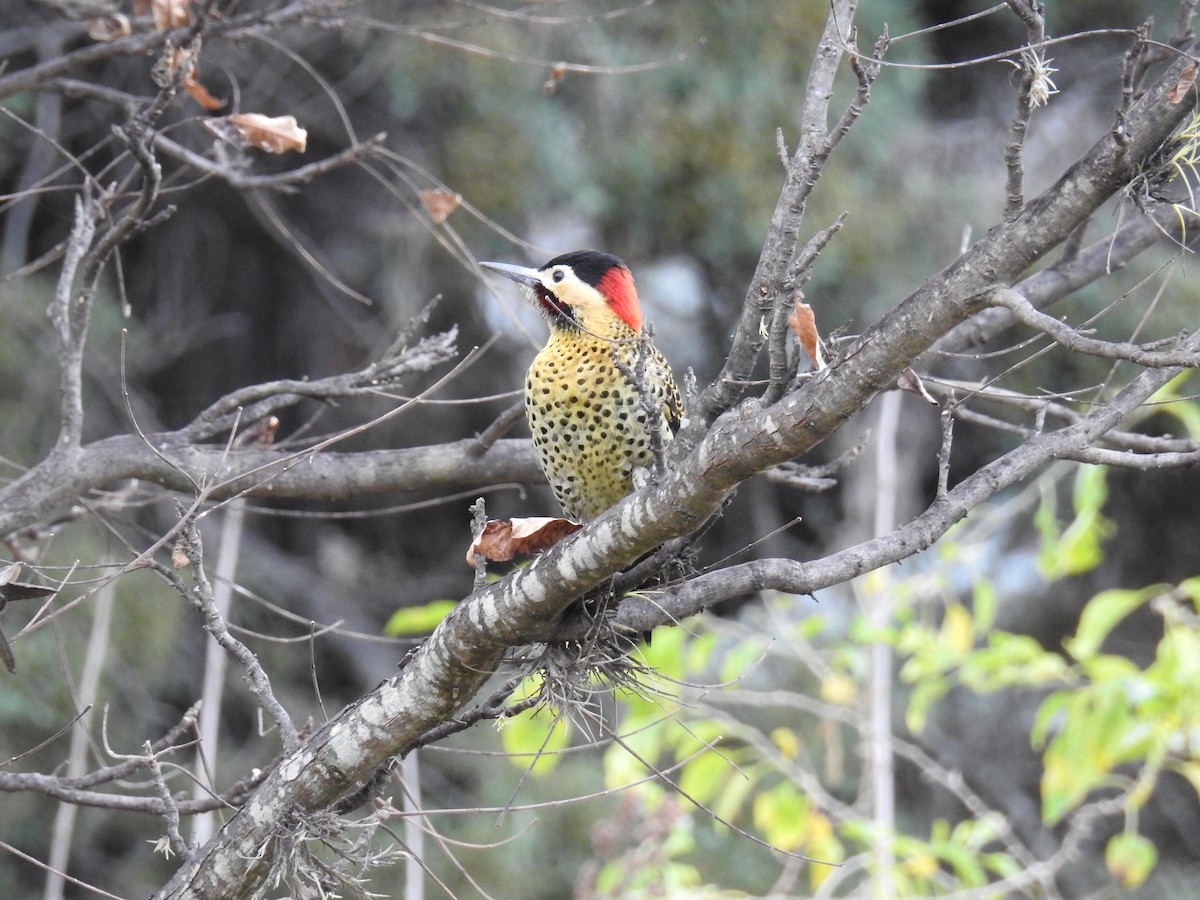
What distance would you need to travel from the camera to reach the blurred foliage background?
484cm

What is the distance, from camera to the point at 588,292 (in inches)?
124

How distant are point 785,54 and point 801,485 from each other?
10.3 ft

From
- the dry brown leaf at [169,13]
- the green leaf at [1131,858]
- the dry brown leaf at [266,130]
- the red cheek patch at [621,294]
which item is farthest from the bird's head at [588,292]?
the green leaf at [1131,858]

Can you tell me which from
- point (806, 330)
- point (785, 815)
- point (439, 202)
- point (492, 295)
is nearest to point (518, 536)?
point (806, 330)

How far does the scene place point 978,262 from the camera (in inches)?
63.5

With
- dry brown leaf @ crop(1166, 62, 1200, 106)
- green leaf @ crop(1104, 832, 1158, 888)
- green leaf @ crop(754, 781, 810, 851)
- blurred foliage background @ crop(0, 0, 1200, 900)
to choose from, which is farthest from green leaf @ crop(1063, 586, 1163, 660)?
dry brown leaf @ crop(1166, 62, 1200, 106)

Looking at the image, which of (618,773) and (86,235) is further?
(618,773)

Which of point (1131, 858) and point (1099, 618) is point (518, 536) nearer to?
point (1099, 618)

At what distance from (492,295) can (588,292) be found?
1.36m

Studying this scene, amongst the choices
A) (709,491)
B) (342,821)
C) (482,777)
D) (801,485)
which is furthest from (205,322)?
(709,491)

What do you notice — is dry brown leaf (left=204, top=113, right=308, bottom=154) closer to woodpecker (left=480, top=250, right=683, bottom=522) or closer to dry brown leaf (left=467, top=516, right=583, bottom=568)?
woodpecker (left=480, top=250, right=683, bottom=522)

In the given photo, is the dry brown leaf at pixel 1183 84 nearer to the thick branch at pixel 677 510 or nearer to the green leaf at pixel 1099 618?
the thick branch at pixel 677 510

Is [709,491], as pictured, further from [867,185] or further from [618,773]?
[867,185]

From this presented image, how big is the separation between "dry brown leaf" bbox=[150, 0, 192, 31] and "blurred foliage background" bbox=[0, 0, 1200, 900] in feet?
5.48
